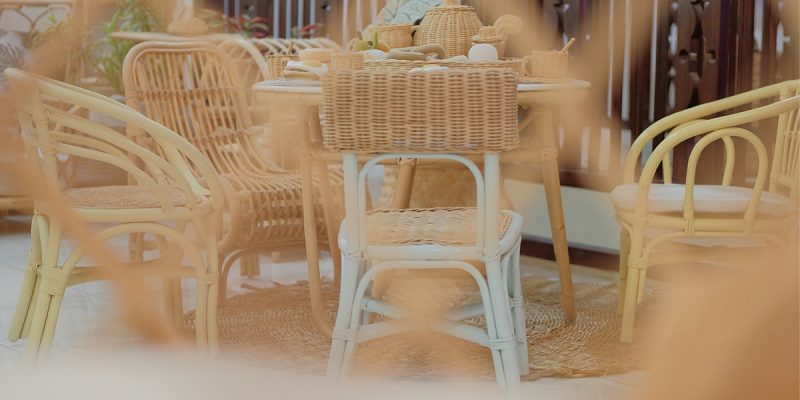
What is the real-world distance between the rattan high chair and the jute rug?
1.22ft

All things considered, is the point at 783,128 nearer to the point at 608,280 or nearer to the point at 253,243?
the point at 608,280

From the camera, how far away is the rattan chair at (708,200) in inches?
103

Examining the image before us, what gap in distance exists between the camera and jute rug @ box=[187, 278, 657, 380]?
258cm

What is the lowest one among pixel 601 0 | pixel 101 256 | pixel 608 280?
pixel 608 280

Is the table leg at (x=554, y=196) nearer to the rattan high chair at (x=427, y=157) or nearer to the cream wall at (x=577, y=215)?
the rattan high chair at (x=427, y=157)

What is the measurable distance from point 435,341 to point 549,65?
82cm

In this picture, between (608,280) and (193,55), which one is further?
(608,280)

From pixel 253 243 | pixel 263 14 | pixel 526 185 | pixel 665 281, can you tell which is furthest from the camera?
pixel 263 14

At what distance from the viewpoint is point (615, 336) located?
2885 mm

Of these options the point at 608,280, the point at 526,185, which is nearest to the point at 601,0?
the point at 526,185

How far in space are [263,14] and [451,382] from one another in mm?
3854

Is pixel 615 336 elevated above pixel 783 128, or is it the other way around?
pixel 783 128

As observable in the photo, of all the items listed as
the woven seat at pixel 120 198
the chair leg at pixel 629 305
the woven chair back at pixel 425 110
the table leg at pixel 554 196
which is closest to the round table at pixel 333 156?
the table leg at pixel 554 196

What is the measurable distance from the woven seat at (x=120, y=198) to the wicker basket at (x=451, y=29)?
882 millimetres
